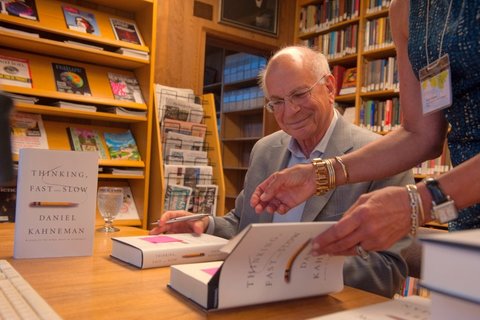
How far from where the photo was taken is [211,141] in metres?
3.62

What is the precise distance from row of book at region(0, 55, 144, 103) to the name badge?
2.50 m

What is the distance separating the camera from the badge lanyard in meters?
0.92

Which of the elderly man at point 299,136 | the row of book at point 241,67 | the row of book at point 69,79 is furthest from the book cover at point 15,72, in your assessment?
the row of book at point 241,67

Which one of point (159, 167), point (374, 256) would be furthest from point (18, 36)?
point (374, 256)

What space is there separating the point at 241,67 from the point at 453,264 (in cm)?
571

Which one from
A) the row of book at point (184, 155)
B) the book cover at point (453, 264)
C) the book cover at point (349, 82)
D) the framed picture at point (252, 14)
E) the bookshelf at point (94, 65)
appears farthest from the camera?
the framed picture at point (252, 14)

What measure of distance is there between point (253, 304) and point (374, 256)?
0.46 meters

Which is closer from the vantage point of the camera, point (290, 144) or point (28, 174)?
point (28, 174)

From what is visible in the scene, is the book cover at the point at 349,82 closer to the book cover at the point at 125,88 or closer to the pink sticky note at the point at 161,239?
the book cover at the point at 125,88

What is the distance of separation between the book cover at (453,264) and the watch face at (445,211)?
10.7 inches

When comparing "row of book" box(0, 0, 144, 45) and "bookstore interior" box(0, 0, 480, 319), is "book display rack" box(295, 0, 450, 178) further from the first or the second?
"row of book" box(0, 0, 144, 45)

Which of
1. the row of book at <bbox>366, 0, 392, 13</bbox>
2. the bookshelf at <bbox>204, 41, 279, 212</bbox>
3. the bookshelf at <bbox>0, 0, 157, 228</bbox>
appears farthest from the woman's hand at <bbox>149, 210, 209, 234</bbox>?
the bookshelf at <bbox>204, 41, 279, 212</bbox>

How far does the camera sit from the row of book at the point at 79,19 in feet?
9.09

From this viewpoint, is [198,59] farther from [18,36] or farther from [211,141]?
[18,36]
